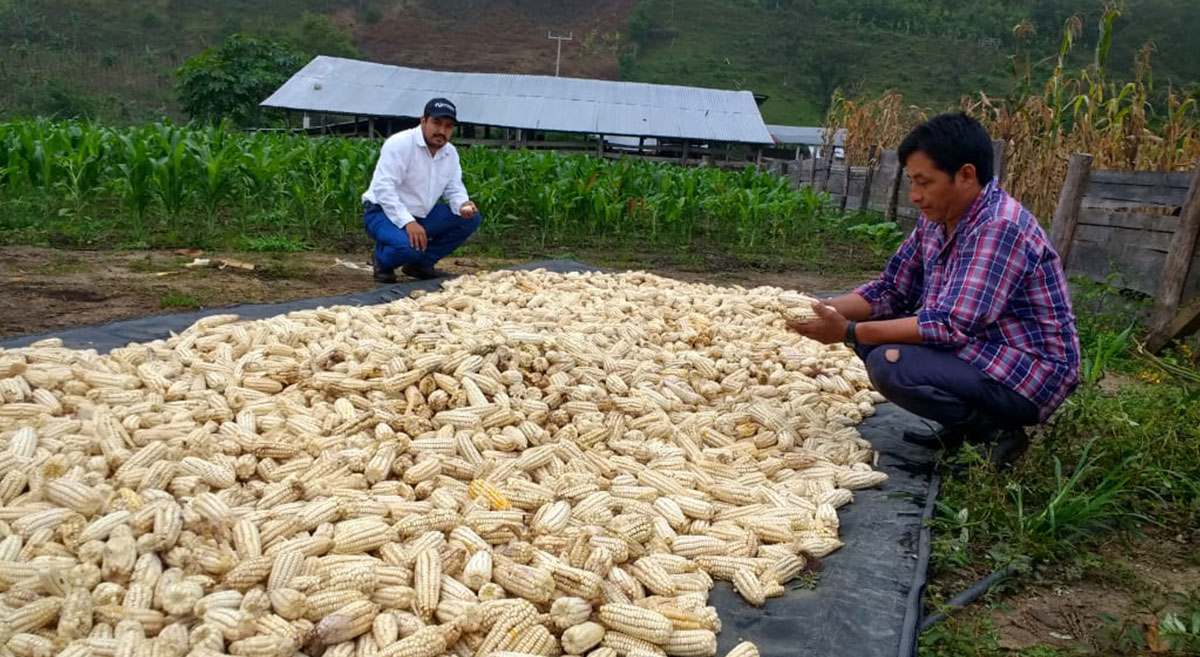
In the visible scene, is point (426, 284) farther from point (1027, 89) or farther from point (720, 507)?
point (1027, 89)

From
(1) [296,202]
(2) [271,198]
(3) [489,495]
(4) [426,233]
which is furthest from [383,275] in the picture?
(3) [489,495]

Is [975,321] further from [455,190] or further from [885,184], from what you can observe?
[885,184]

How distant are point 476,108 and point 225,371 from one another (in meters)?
29.7

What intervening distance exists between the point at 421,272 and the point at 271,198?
3.64m

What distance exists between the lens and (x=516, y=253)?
9102mm

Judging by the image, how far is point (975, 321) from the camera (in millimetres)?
3129

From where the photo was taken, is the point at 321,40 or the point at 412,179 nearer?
the point at 412,179

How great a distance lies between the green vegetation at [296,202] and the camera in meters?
8.12

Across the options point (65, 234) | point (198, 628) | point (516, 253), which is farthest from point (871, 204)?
point (198, 628)

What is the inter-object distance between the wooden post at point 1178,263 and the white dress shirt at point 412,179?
4.90 metres

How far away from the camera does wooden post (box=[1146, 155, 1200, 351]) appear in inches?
223

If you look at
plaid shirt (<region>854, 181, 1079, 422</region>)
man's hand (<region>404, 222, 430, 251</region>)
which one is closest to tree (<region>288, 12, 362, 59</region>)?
man's hand (<region>404, 222, 430, 251</region>)

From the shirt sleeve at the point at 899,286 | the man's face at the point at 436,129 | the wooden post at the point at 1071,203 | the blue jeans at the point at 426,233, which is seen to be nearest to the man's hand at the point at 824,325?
the shirt sleeve at the point at 899,286

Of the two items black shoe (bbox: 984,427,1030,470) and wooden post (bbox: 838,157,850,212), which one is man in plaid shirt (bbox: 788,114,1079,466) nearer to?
black shoe (bbox: 984,427,1030,470)
